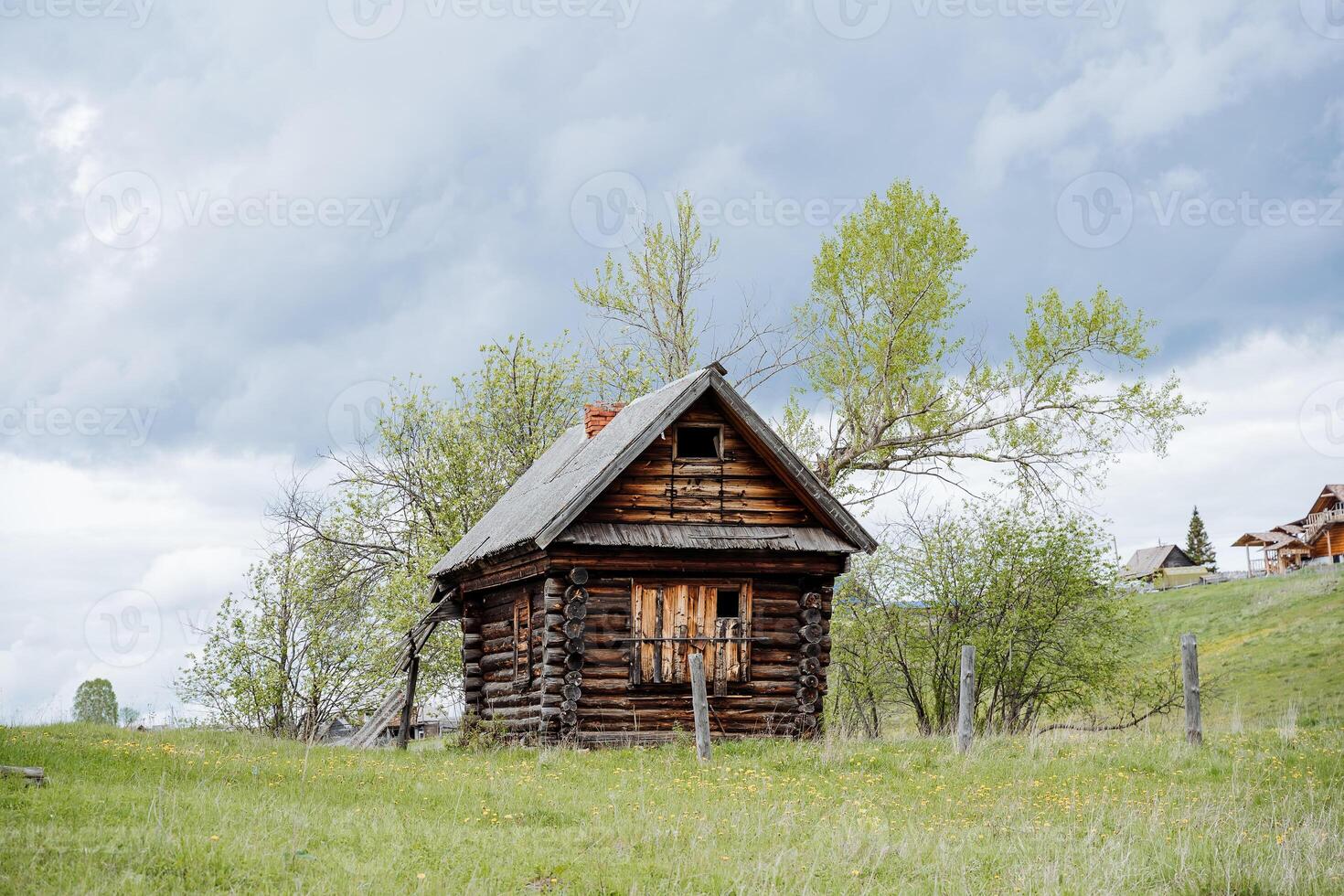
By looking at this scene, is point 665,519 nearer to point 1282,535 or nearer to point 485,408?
point 485,408

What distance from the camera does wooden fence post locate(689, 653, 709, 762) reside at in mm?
15594

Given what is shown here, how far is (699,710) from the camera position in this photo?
15945mm

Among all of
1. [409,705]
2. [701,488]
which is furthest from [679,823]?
[409,705]

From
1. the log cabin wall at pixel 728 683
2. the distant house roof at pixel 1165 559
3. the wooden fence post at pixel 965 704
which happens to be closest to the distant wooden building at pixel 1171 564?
the distant house roof at pixel 1165 559

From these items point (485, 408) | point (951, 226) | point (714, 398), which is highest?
point (951, 226)

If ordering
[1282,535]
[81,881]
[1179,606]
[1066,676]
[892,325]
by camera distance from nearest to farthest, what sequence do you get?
[81,881] → [1066,676] → [892,325] → [1179,606] → [1282,535]

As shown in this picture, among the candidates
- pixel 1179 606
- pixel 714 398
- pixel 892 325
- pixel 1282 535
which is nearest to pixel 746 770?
pixel 714 398

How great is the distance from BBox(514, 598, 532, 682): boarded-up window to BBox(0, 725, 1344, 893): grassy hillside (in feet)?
14.2

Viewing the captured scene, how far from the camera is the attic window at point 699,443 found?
1944cm

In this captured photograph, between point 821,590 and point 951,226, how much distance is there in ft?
42.7

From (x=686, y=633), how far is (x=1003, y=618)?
30.5 feet

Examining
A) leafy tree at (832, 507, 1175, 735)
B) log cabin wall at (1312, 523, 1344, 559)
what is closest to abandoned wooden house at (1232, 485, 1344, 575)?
log cabin wall at (1312, 523, 1344, 559)

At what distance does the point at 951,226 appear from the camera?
28.8 metres

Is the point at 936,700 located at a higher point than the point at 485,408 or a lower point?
lower
